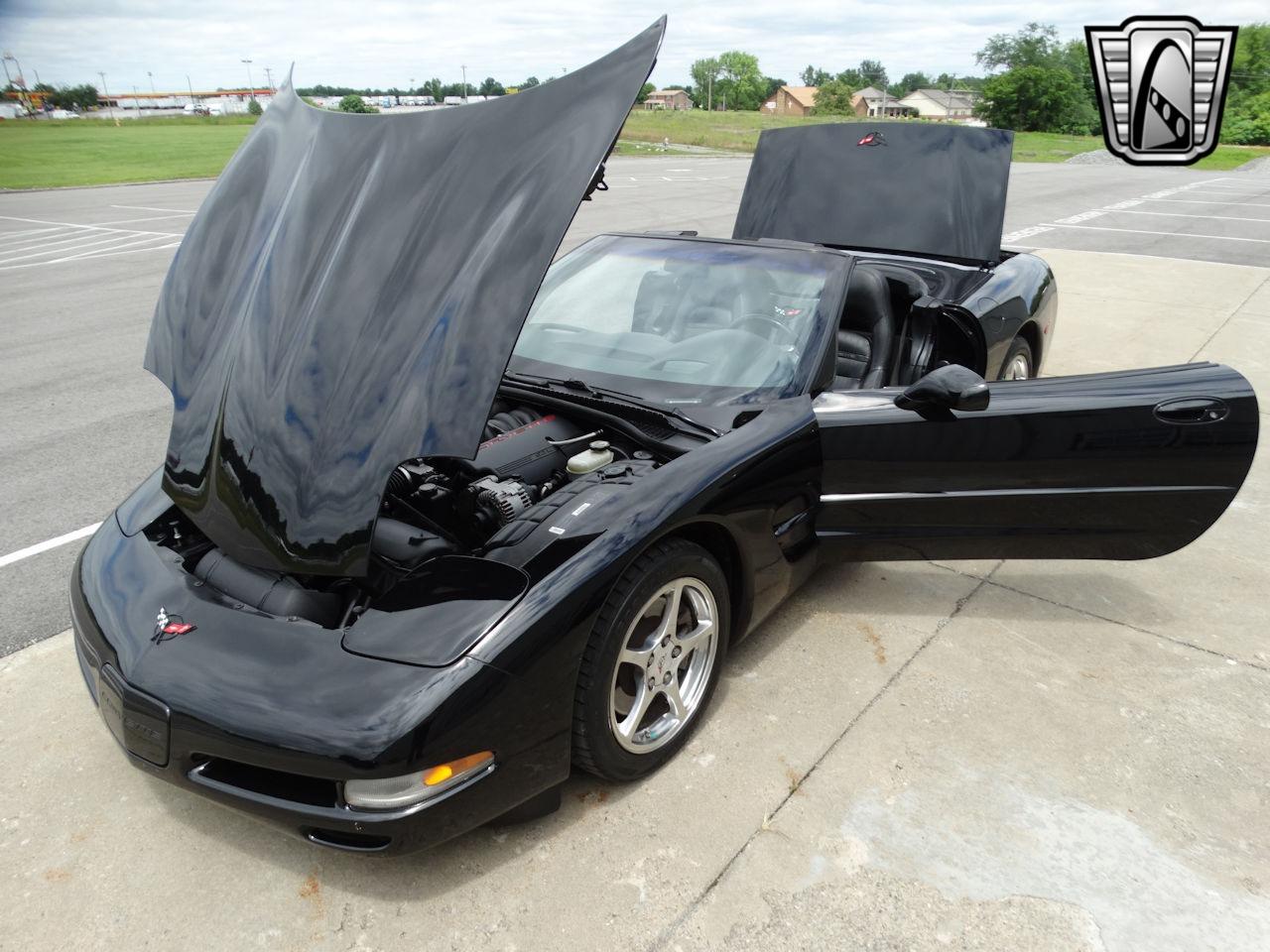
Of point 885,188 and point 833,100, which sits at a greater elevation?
point 833,100

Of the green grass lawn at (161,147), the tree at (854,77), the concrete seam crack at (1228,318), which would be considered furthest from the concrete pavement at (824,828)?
the tree at (854,77)

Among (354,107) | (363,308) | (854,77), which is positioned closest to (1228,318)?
(354,107)

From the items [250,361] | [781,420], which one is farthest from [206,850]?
[781,420]

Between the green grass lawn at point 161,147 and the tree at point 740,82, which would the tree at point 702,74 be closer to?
the tree at point 740,82

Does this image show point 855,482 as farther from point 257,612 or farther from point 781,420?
point 257,612

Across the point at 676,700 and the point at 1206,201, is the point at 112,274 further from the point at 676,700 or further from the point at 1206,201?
the point at 1206,201

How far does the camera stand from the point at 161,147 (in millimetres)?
37406

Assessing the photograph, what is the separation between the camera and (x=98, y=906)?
7.39 ft

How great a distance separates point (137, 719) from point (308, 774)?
1.63 ft

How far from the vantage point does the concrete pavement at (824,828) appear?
2.21m

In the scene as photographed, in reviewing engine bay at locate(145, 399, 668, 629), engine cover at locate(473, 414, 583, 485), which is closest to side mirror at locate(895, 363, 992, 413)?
engine bay at locate(145, 399, 668, 629)

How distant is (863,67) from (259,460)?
600ft

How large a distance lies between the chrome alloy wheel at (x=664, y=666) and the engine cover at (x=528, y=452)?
66cm
